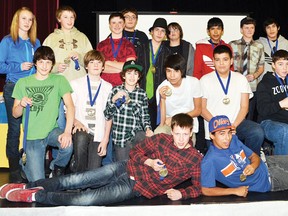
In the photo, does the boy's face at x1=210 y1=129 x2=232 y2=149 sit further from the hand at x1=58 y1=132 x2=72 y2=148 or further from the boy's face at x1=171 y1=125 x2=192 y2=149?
the hand at x1=58 y1=132 x2=72 y2=148

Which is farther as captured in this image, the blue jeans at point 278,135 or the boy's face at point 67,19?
the boy's face at point 67,19

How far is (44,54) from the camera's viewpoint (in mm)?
4766

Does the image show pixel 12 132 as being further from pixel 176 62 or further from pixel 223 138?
pixel 223 138

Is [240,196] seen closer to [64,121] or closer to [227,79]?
[227,79]

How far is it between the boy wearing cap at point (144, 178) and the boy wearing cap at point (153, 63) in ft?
3.88

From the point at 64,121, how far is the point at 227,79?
5.31 feet

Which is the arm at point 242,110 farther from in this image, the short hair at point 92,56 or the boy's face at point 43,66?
the boy's face at point 43,66

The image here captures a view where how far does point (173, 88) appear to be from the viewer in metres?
5.17

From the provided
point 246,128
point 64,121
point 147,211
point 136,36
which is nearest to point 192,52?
point 136,36

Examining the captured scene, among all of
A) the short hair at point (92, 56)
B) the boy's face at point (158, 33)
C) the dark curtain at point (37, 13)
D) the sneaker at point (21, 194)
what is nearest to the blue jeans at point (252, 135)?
the boy's face at point (158, 33)

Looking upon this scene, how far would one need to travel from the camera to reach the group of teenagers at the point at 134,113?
427 cm

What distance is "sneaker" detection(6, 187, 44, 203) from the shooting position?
→ 4.21m

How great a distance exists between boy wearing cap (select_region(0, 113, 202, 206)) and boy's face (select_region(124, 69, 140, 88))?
0.78 metres

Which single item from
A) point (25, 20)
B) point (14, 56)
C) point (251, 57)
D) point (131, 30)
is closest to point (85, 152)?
point (14, 56)
